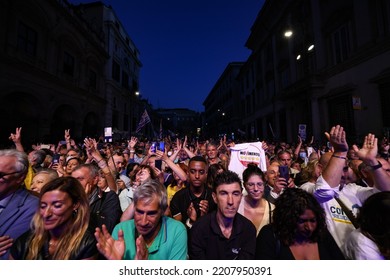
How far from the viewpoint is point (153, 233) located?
210 cm

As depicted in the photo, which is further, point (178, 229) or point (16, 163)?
point (16, 163)

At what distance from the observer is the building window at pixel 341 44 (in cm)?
1477

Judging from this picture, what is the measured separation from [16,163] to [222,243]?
2.53 meters

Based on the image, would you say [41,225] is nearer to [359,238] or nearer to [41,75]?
[359,238]

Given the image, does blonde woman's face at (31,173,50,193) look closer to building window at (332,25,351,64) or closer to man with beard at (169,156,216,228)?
man with beard at (169,156,216,228)

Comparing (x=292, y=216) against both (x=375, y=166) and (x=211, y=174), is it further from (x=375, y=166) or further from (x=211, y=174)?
(x=211, y=174)

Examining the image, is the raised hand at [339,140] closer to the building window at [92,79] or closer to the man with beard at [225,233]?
the man with beard at [225,233]

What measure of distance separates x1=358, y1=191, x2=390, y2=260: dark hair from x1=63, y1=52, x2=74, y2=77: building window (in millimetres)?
22059

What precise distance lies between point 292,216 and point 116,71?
30.3 m

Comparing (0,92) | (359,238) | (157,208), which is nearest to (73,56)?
(0,92)

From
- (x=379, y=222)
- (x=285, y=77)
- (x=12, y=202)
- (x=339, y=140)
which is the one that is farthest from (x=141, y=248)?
(x=285, y=77)

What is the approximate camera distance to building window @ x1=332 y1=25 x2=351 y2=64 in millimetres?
14768

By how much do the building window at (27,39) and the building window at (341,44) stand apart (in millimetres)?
22689

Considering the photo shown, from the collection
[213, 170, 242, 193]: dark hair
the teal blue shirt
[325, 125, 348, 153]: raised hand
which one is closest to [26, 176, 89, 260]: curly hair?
the teal blue shirt
